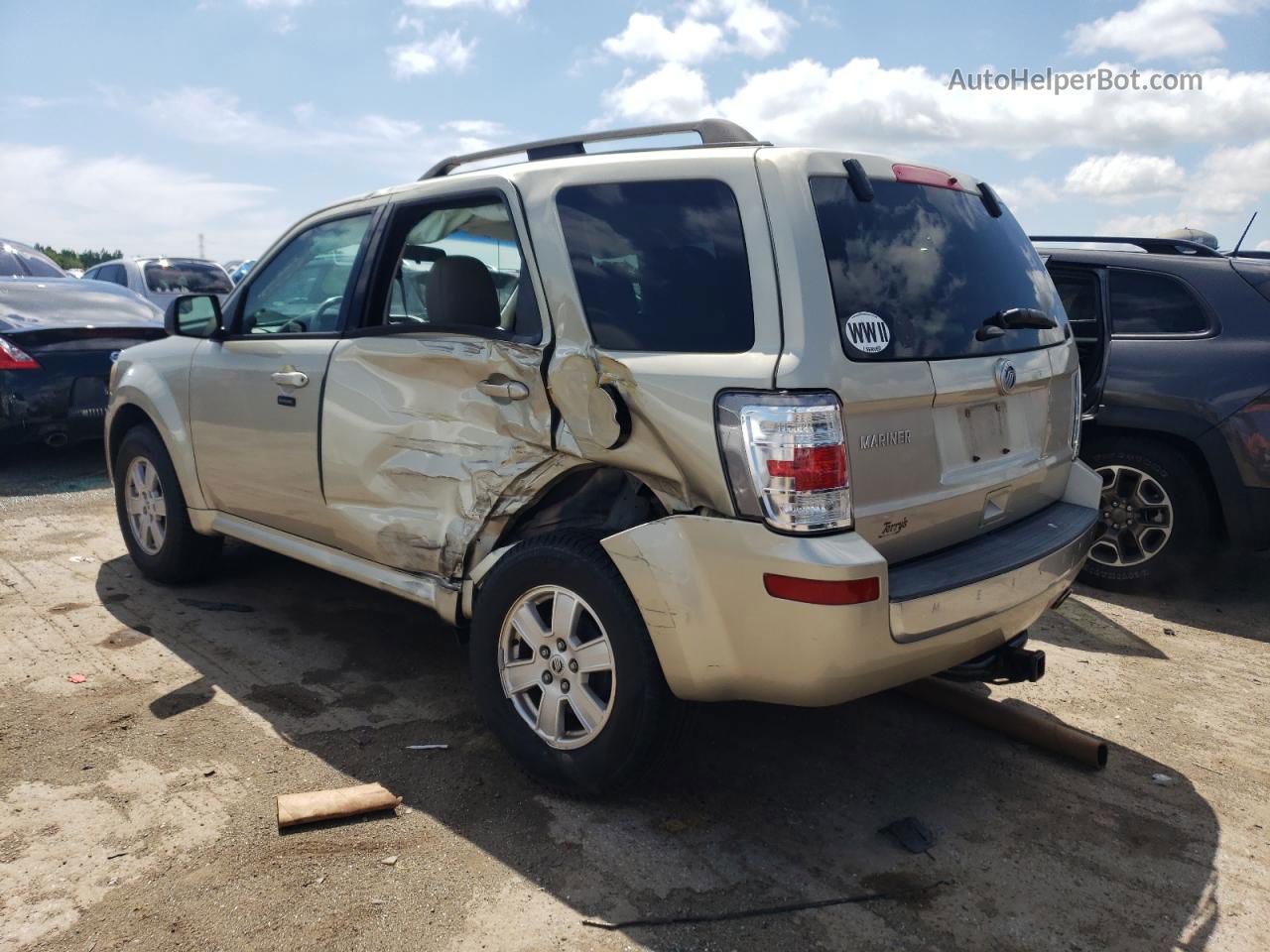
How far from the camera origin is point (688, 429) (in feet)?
9.18

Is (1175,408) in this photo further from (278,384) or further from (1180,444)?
(278,384)

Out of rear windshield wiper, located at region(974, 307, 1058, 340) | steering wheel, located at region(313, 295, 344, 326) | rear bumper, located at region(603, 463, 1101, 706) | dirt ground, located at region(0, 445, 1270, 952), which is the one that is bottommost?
dirt ground, located at region(0, 445, 1270, 952)

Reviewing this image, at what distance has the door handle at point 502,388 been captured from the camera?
128 inches

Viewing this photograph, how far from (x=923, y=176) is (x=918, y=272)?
1.31ft

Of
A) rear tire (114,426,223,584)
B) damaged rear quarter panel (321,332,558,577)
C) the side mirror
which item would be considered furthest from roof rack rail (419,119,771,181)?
rear tire (114,426,223,584)

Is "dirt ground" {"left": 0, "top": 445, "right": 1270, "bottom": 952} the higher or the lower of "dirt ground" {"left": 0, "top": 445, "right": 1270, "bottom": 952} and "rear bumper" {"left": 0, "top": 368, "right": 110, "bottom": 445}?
the lower

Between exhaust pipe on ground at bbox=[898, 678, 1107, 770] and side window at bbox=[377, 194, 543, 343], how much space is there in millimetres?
1990

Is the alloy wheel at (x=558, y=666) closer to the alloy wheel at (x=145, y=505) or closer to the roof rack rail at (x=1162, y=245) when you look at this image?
the alloy wheel at (x=145, y=505)

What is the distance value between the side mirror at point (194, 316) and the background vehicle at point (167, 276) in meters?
10.2

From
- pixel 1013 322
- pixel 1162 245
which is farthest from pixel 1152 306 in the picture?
pixel 1013 322

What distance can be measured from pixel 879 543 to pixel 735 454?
48 cm

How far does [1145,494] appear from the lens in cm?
551

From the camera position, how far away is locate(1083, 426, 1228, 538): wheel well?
17.5 feet

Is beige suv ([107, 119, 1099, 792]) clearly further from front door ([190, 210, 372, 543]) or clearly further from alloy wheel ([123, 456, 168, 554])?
alloy wheel ([123, 456, 168, 554])
